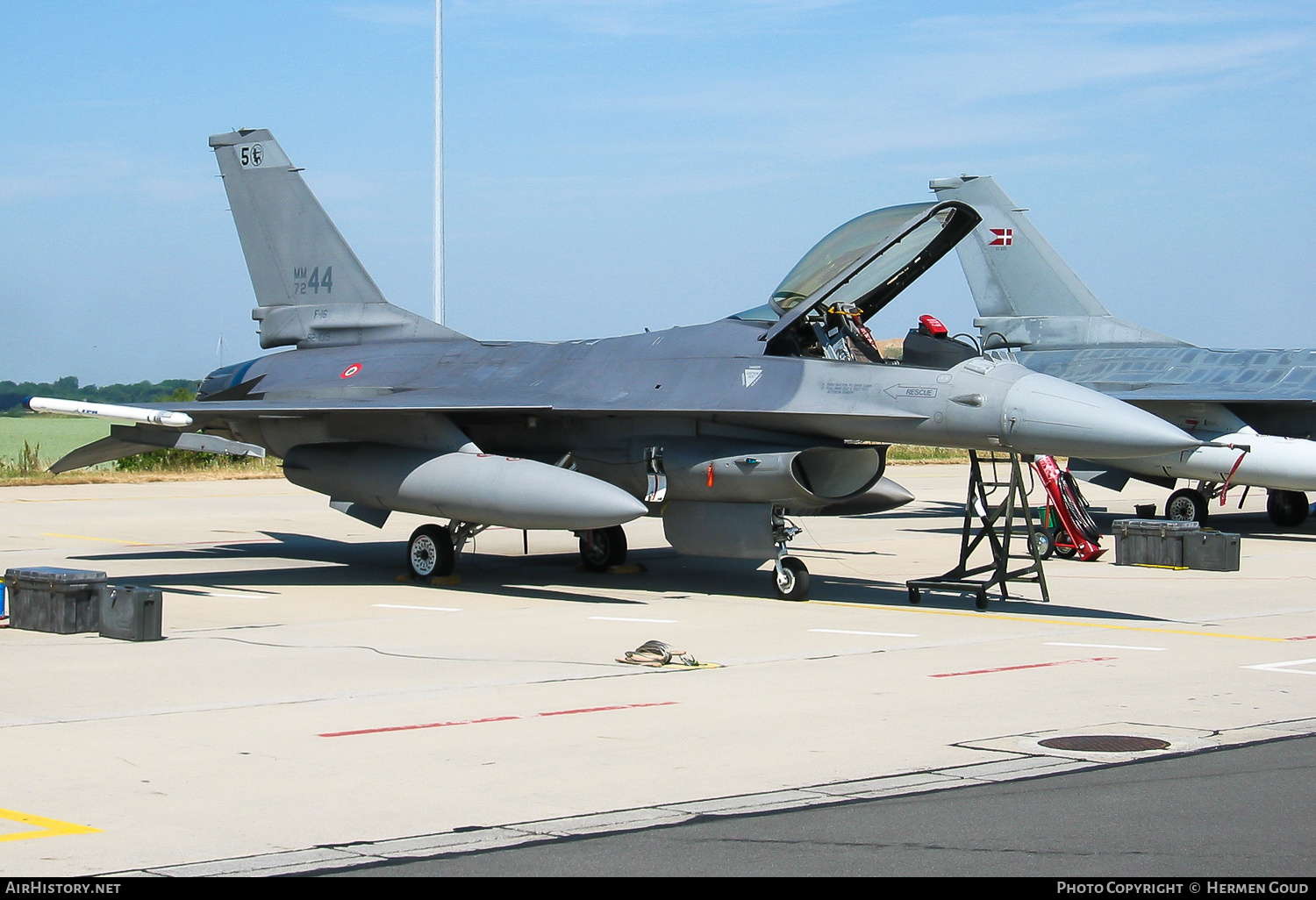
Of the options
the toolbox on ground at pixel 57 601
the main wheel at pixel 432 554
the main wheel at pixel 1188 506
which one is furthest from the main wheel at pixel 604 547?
the main wheel at pixel 1188 506

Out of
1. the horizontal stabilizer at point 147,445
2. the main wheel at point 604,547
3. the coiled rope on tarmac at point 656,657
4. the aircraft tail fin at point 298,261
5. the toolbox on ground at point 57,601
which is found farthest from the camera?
the aircraft tail fin at point 298,261

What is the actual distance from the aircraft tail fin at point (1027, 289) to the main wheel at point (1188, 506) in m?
3.80

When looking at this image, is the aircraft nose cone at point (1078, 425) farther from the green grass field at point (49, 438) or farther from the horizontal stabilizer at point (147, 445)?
the green grass field at point (49, 438)

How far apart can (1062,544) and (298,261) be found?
990cm

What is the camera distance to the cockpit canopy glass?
519 inches

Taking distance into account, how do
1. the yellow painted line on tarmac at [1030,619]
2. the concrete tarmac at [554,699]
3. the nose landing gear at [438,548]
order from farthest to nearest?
the nose landing gear at [438,548], the yellow painted line on tarmac at [1030,619], the concrete tarmac at [554,699]

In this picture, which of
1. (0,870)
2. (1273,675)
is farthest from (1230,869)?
(1273,675)

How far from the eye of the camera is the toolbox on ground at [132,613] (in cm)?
1033

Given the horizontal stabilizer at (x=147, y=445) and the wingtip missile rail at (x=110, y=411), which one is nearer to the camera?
the wingtip missile rail at (x=110, y=411)

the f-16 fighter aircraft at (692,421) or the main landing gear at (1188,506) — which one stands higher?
the f-16 fighter aircraft at (692,421)

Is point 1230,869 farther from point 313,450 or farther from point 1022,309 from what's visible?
point 1022,309

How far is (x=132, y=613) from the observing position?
1034 centimetres

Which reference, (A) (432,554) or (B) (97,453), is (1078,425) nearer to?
(A) (432,554)

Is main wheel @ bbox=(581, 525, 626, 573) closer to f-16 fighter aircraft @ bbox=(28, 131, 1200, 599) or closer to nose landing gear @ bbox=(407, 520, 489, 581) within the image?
f-16 fighter aircraft @ bbox=(28, 131, 1200, 599)
